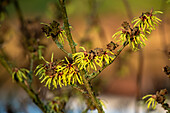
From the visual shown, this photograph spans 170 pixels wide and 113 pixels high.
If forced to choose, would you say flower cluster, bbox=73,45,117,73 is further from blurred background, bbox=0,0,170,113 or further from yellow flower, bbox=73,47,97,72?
blurred background, bbox=0,0,170,113

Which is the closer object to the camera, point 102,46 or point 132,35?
point 132,35

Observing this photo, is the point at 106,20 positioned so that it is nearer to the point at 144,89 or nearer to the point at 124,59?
the point at 144,89

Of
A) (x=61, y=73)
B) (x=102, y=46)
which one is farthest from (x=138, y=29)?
(x=102, y=46)

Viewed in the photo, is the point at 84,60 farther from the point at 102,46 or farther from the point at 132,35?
the point at 102,46

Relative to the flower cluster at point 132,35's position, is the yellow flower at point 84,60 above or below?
below

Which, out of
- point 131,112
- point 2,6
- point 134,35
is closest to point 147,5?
point 131,112

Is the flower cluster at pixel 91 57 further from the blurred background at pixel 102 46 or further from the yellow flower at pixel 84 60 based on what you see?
the blurred background at pixel 102 46

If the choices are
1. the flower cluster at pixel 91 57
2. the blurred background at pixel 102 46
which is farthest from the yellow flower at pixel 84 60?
the blurred background at pixel 102 46

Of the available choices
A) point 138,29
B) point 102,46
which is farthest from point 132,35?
point 102,46

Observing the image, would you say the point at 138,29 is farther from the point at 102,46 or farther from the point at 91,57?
the point at 102,46
